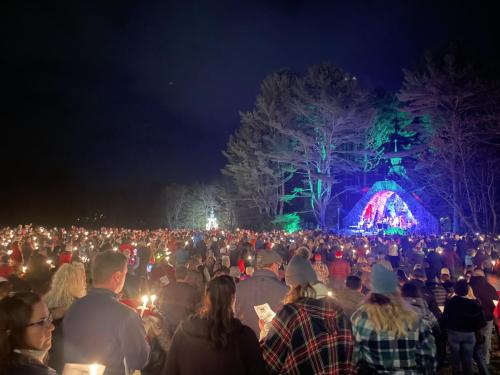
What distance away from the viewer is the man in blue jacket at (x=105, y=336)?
3059 mm

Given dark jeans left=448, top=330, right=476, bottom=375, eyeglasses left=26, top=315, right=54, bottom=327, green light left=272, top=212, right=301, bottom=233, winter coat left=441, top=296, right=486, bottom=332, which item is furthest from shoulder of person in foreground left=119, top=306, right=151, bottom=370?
green light left=272, top=212, right=301, bottom=233

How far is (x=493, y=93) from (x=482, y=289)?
83.0 ft

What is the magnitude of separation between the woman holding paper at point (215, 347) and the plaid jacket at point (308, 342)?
1.25 feet

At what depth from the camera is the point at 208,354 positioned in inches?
112

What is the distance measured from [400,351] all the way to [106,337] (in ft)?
7.45

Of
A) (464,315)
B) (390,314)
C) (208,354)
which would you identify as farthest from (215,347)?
(464,315)

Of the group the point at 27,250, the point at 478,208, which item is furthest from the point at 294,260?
the point at 478,208

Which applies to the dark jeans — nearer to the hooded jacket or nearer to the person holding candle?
the hooded jacket

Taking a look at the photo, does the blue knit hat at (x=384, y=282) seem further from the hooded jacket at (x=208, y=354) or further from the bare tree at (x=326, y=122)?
the bare tree at (x=326, y=122)

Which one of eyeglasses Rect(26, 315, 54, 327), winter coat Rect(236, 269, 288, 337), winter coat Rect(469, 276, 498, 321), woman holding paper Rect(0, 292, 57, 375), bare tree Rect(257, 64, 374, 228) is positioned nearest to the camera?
woman holding paper Rect(0, 292, 57, 375)

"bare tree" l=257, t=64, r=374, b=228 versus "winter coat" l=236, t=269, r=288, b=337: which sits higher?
"bare tree" l=257, t=64, r=374, b=228

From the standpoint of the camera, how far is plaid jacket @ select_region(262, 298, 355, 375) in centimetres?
322

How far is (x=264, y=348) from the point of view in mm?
3291

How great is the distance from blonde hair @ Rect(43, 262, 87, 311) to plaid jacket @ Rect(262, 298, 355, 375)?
214cm
